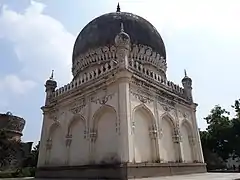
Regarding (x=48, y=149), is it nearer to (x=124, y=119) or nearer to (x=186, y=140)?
(x=124, y=119)

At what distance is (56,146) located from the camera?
12.7 meters

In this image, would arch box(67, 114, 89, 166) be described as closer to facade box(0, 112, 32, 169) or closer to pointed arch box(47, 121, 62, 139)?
pointed arch box(47, 121, 62, 139)

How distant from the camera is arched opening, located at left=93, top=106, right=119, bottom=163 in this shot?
9.62 meters

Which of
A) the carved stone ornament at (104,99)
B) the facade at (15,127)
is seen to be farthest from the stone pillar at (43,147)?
the facade at (15,127)

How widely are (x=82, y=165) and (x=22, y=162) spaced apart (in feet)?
61.1

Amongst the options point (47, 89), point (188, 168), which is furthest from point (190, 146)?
point (47, 89)

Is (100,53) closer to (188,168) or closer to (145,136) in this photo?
(145,136)

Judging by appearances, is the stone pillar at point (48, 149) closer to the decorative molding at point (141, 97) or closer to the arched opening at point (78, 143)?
the arched opening at point (78, 143)

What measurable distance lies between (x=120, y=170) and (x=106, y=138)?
184cm

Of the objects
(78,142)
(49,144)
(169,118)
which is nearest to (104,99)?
(78,142)

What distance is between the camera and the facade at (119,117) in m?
9.54

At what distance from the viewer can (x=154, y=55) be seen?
1498 centimetres

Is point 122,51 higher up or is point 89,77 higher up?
point 122,51

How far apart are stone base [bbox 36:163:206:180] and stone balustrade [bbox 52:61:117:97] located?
4.24 meters
